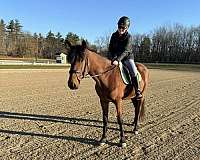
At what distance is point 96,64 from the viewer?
6.63m

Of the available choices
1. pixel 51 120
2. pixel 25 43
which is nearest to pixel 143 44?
Result: pixel 25 43

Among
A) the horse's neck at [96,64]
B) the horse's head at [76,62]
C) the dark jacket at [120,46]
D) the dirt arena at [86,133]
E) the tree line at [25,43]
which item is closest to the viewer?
the horse's head at [76,62]

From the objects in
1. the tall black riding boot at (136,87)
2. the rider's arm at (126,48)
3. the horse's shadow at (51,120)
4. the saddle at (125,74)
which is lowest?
the horse's shadow at (51,120)

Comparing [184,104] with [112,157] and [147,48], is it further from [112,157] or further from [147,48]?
[147,48]

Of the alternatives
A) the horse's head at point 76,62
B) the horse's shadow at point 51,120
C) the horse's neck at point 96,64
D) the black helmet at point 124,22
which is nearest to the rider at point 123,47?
the black helmet at point 124,22

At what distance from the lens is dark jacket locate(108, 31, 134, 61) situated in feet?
23.5

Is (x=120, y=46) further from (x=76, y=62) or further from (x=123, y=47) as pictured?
(x=76, y=62)

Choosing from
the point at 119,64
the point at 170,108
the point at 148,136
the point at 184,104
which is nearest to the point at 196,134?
the point at 148,136

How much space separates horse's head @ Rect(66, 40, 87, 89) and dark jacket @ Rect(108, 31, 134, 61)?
126 cm

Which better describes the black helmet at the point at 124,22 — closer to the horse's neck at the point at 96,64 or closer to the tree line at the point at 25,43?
the horse's neck at the point at 96,64

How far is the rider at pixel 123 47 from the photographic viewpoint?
7.07 meters

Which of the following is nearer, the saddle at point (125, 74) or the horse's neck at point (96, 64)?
the horse's neck at point (96, 64)

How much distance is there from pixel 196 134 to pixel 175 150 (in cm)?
179

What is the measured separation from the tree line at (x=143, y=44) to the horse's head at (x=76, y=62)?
116359 millimetres
